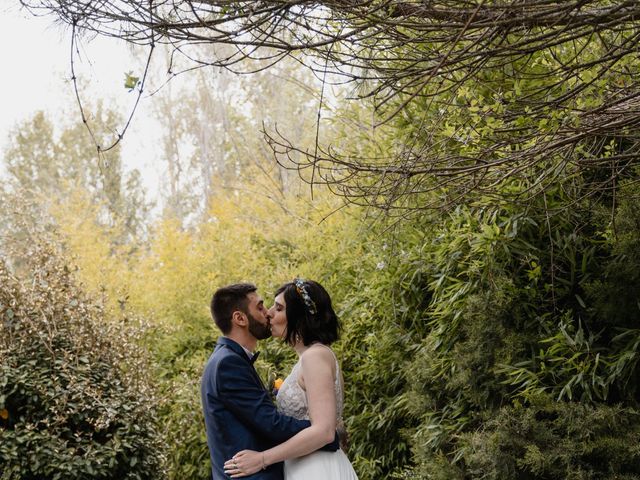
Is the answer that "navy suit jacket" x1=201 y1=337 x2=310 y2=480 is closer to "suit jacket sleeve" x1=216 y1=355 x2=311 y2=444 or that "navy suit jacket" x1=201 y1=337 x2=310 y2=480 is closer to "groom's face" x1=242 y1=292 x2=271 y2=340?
"suit jacket sleeve" x1=216 y1=355 x2=311 y2=444

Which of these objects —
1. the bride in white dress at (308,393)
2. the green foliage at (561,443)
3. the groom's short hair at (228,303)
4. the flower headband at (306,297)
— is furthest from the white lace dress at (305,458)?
the green foliage at (561,443)

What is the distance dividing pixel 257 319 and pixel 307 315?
225mm

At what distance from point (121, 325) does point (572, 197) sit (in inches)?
134

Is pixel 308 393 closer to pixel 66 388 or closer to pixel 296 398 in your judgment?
pixel 296 398

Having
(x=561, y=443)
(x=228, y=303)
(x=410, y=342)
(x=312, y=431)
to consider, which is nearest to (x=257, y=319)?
(x=228, y=303)

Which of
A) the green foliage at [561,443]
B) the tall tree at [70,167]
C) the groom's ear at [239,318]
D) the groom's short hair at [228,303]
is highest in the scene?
the tall tree at [70,167]

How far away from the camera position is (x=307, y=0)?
9.52ft

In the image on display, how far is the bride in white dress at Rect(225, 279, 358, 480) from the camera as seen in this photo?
136 inches

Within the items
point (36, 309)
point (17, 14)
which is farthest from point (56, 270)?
point (17, 14)

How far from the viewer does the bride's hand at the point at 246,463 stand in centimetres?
343

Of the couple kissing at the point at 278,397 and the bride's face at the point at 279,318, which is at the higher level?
the bride's face at the point at 279,318

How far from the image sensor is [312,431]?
3447 mm

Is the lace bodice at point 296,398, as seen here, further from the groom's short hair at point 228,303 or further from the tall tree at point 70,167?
the tall tree at point 70,167

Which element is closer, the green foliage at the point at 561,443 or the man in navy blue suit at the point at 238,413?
the man in navy blue suit at the point at 238,413
